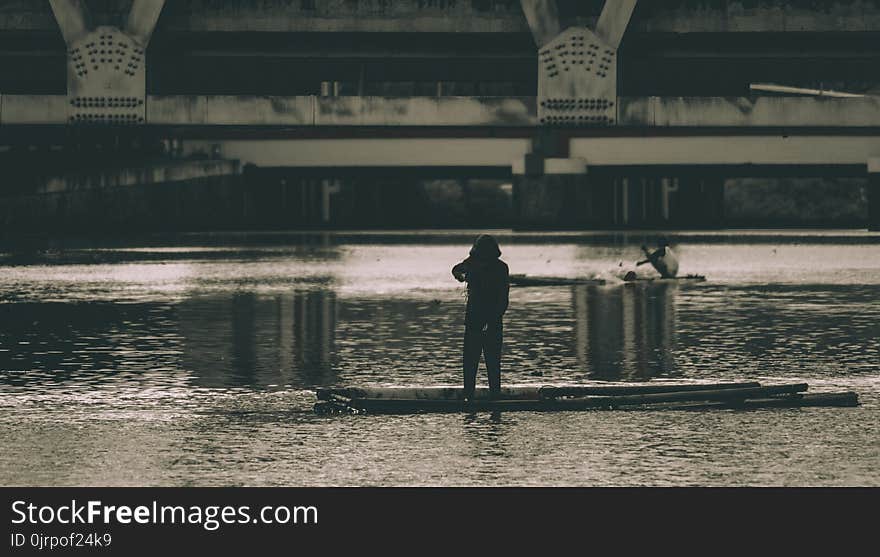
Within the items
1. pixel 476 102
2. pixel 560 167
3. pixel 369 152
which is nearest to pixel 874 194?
pixel 560 167

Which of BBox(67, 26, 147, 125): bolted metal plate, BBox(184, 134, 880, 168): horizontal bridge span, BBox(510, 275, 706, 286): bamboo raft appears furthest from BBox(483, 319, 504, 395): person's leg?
BBox(67, 26, 147, 125): bolted metal plate

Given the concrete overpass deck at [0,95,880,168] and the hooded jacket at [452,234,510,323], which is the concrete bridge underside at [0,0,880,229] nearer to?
the concrete overpass deck at [0,95,880,168]

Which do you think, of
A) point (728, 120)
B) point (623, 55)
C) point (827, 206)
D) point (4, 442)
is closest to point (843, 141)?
point (728, 120)

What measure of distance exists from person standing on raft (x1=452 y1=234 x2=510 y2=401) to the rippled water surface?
39cm

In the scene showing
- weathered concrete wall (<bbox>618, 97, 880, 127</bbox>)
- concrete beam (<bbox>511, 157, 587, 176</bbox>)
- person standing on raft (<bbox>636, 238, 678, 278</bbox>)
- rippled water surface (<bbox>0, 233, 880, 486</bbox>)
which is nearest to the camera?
rippled water surface (<bbox>0, 233, 880, 486</bbox>)

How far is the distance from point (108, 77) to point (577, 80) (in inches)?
759

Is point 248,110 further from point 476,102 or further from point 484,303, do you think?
point 484,303

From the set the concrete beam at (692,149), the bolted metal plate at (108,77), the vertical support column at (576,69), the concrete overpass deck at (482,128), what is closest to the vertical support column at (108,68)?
the bolted metal plate at (108,77)

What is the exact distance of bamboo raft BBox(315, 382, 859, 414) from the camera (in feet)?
42.0

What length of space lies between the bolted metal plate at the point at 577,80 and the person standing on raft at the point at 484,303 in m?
57.2

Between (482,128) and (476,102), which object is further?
(482,128)

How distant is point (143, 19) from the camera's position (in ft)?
228

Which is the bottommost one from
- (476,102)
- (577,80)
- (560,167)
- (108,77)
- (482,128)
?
(560,167)

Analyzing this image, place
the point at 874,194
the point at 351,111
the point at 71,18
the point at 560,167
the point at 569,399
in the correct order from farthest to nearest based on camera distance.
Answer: the point at 351,111
the point at 71,18
the point at 560,167
the point at 874,194
the point at 569,399
